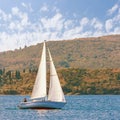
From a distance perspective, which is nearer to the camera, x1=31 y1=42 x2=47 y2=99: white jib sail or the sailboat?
the sailboat

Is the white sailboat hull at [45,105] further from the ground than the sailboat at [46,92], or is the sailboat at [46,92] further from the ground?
the sailboat at [46,92]

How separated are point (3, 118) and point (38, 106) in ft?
44.1

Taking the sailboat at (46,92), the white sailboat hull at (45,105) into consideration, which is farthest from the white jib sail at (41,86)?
the white sailboat hull at (45,105)

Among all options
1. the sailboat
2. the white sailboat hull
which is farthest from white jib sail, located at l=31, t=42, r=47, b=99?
the white sailboat hull

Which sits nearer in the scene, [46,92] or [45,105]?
[46,92]

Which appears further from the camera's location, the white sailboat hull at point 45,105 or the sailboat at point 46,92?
the white sailboat hull at point 45,105

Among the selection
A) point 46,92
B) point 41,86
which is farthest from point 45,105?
point 41,86

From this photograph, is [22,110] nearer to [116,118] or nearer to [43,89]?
[43,89]

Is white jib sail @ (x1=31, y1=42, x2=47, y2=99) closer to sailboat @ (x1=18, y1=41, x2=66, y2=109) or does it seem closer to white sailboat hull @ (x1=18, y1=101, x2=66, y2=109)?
sailboat @ (x1=18, y1=41, x2=66, y2=109)

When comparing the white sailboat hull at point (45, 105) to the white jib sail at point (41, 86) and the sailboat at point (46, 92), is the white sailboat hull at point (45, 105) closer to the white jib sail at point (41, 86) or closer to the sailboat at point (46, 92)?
the sailboat at point (46, 92)

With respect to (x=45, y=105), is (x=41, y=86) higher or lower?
higher

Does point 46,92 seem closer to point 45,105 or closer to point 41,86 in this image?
point 41,86

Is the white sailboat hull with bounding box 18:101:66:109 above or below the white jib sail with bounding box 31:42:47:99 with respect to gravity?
below

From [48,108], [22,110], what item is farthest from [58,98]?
[22,110]
